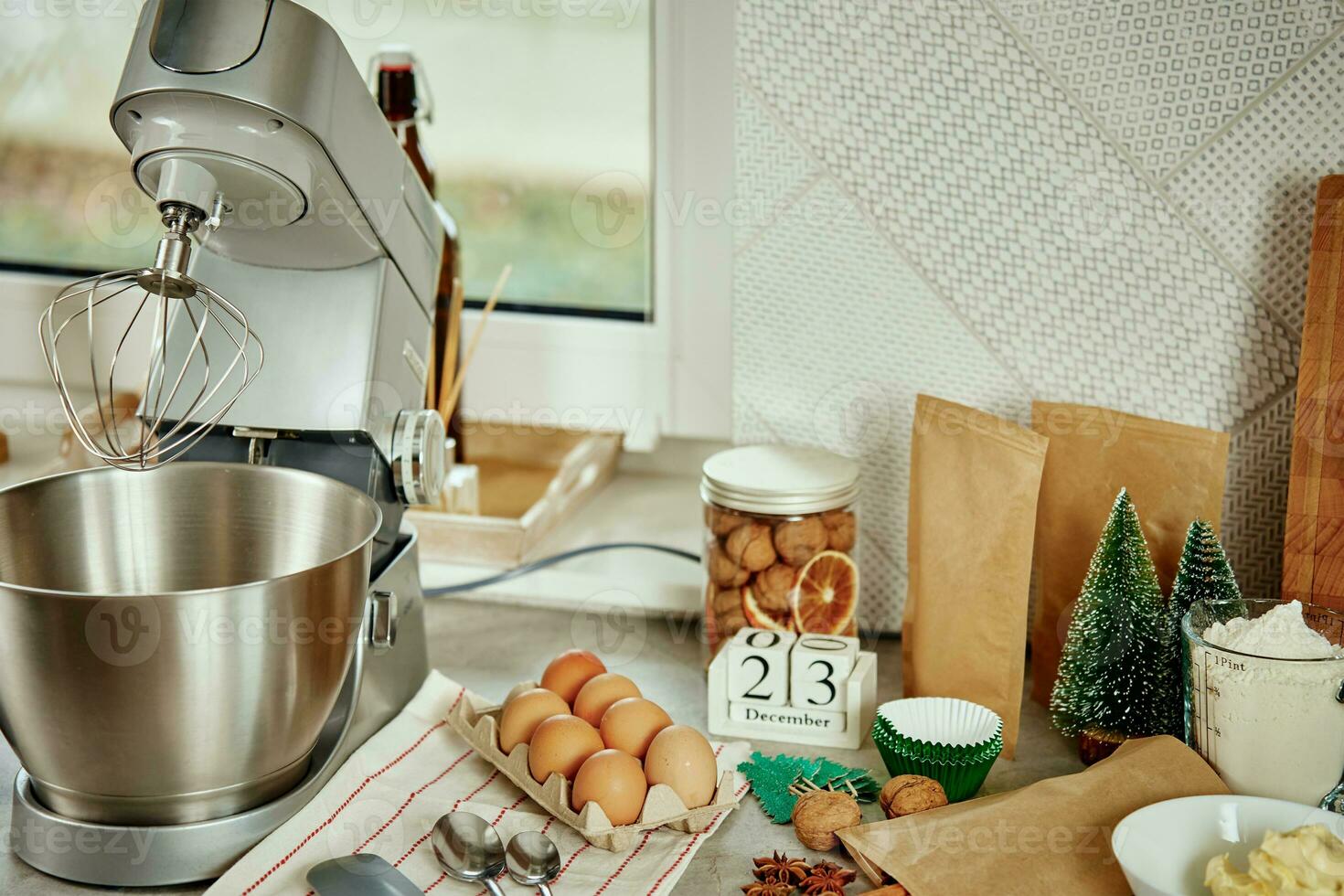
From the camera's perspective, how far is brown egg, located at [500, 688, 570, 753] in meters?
0.72

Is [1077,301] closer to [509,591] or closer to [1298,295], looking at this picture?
[1298,295]

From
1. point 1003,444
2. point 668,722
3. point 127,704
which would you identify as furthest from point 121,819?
point 1003,444

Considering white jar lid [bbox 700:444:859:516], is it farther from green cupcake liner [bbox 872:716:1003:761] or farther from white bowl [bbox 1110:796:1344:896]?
white bowl [bbox 1110:796:1344:896]

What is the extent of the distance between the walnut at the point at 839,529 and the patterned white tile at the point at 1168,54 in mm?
303

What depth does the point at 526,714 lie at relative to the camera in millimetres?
719

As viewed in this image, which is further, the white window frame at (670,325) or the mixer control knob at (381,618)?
the white window frame at (670,325)

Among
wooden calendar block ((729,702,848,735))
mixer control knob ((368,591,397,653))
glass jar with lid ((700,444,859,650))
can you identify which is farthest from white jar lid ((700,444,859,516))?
mixer control knob ((368,591,397,653))

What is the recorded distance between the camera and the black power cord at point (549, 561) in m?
1.00

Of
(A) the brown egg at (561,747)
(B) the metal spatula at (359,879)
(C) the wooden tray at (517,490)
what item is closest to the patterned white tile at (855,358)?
(C) the wooden tray at (517,490)

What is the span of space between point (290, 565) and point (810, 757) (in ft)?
1.08

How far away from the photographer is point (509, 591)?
1001 mm

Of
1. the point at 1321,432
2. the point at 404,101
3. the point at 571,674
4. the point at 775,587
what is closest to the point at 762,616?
the point at 775,587

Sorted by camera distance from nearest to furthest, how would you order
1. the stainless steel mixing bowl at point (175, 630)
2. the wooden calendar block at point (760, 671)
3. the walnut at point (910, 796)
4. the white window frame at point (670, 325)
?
the stainless steel mixing bowl at point (175, 630) < the walnut at point (910, 796) < the wooden calendar block at point (760, 671) < the white window frame at point (670, 325)

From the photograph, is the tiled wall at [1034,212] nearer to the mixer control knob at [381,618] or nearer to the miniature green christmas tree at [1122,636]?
the miniature green christmas tree at [1122,636]
